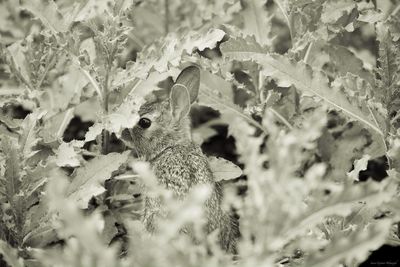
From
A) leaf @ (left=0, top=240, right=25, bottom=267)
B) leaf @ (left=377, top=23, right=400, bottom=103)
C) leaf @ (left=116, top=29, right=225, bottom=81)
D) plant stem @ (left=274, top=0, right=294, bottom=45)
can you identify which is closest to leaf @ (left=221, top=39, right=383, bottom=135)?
leaf @ (left=377, top=23, right=400, bottom=103)

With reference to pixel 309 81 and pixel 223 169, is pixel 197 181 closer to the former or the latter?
pixel 223 169

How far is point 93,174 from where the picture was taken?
356 cm

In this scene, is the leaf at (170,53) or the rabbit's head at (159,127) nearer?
the leaf at (170,53)

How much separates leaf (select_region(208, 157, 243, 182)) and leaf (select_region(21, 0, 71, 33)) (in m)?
1.37

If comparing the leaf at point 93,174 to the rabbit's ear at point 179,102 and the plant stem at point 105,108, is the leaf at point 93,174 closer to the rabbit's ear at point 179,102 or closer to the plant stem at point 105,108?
the plant stem at point 105,108

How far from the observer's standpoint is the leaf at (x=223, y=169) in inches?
153

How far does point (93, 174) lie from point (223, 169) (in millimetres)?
876

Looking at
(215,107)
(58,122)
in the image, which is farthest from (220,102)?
(58,122)

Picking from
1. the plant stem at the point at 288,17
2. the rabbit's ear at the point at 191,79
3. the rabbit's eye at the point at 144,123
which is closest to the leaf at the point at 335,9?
the plant stem at the point at 288,17

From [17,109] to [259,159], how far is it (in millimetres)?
4221

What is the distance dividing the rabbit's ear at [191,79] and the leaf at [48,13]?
0.86m

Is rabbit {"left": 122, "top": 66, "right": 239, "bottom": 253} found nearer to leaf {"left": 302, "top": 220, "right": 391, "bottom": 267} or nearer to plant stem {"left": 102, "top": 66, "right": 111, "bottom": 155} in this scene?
plant stem {"left": 102, "top": 66, "right": 111, "bottom": 155}

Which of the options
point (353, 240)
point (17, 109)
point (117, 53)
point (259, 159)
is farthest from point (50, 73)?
point (353, 240)

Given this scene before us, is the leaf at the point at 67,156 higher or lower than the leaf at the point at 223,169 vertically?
higher
